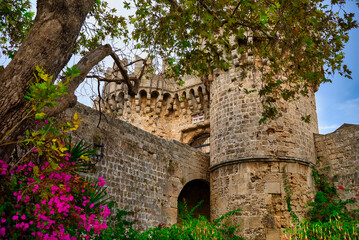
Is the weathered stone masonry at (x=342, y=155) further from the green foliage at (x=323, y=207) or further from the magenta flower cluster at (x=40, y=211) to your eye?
the magenta flower cluster at (x=40, y=211)

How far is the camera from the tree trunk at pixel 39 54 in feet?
10.8

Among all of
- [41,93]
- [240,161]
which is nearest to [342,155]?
[240,161]

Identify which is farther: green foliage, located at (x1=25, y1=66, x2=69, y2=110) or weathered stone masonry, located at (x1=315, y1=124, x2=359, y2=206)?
weathered stone masonry, located at (x1=315, y1=124, x2=359, y2=206)

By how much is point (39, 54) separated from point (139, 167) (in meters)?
6.29

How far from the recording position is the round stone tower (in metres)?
9.76

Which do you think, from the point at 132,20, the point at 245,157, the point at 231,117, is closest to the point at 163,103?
the point at 231,117

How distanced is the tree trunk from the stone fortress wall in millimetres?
4664

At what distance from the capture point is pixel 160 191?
10.0m

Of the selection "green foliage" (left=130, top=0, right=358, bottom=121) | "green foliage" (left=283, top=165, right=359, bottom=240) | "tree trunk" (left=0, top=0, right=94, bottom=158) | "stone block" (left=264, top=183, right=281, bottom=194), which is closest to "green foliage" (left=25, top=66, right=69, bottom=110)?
"tree trunk" (left=0, top=0, right=94, bottom=158)

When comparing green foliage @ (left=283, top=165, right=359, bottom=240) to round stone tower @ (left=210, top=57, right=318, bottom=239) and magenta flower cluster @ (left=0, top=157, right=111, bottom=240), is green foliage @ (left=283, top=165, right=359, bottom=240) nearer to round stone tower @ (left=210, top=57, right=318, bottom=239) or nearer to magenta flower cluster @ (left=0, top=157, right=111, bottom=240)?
round stone tower @ (left=210, top=57, right=318, bottom=239)

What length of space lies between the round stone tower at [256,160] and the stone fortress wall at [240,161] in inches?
1.1

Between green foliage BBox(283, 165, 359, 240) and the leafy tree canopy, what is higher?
the leafy tree canopy

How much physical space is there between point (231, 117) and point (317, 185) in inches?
138

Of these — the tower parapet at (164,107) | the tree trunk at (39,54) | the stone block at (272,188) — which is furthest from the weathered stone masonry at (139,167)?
the tower parapet at (164,107)
